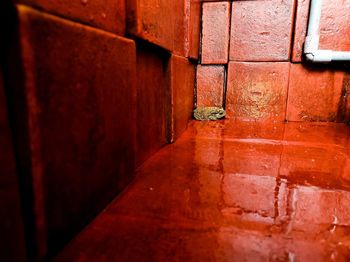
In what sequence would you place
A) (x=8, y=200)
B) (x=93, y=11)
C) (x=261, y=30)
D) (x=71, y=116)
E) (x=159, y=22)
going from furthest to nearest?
(x=261, y=30), (x=159, y=22), (x=93, y=11), (x=71, y=116), (x=8, y=200)

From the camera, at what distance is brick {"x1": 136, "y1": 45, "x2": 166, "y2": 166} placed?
1.42 metres

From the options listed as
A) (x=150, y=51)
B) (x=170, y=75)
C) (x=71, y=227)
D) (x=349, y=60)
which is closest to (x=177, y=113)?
(x=170, y=75)

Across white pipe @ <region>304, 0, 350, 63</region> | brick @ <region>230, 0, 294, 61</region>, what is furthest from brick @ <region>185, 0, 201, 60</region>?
white pipe @ <region>304, 0, 350, 63</region>

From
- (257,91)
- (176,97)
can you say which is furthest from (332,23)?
(176,97)

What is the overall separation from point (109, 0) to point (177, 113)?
3.92ft

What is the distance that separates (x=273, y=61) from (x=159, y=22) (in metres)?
1.78

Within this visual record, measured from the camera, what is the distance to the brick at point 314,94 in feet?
9.02

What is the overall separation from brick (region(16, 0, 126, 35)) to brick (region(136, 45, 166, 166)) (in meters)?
0.29

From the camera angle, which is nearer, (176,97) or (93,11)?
(93,11)

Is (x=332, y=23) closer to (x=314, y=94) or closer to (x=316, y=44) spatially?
(x=316, y=44)

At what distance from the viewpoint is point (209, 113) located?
2953 millimetres

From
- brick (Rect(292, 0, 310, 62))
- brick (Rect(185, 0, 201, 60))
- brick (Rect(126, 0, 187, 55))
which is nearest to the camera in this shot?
brick (Rect(126, 0, 187, 55))

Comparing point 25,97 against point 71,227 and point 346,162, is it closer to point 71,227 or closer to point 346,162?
point 71,227

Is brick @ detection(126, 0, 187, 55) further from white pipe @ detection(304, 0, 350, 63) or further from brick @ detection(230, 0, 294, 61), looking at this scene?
white pipe @ detection(304, 0, 350, 63)
